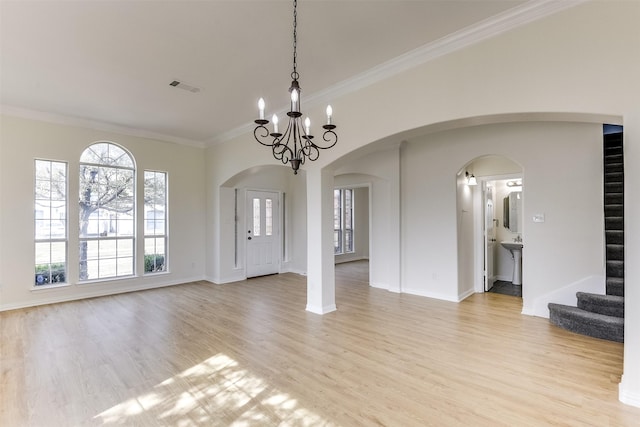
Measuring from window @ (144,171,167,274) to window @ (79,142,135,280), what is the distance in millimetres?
257

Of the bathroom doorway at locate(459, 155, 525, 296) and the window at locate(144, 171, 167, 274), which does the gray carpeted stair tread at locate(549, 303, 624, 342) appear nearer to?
the bathroom doorway at locate(459, 155, 525, 296)

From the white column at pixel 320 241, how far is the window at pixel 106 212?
12.6 feet

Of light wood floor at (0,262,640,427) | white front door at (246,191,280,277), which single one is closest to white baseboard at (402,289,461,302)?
light wood floor at (0,262,640,427)

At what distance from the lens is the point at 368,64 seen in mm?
3635

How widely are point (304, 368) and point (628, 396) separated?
2516 millimetres

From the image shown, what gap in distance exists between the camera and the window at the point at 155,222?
6395 millimetres

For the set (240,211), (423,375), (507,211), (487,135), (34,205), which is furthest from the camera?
(240,211)

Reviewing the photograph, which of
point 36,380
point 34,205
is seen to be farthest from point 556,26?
point 34,205

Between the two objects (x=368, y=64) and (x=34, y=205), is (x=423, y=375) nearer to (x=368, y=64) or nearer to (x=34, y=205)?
(x=368, y=64)

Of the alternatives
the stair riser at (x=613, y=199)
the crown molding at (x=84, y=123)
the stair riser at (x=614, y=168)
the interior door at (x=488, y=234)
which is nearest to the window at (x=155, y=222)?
the crown molding at (x=84, y=123)

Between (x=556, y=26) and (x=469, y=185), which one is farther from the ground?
(x=556, y=26)

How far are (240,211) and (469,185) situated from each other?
15.9 ft

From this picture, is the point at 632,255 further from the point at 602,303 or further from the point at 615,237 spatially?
the point at 615,237

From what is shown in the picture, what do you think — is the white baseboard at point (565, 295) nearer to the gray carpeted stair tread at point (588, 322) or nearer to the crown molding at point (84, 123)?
the gray carpeted stair tread at point (588, 322)
